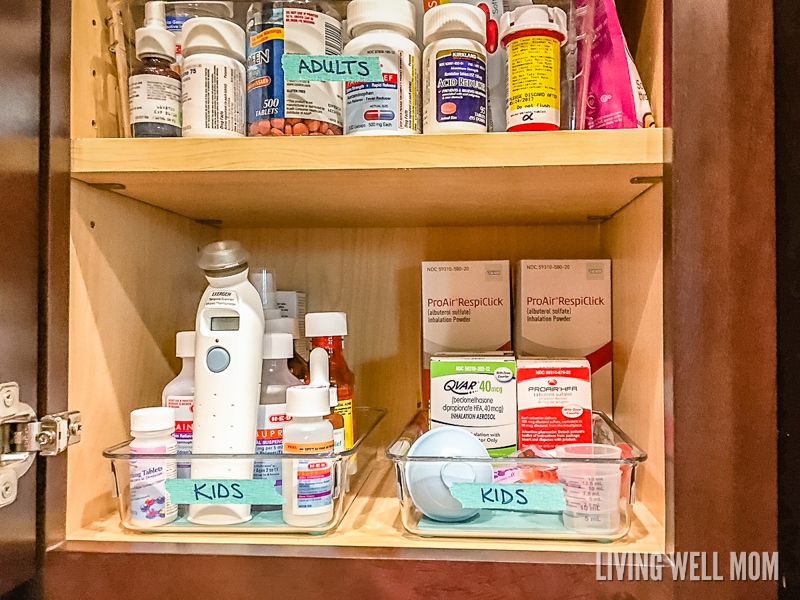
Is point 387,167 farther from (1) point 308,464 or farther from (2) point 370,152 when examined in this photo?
(1) point 308,464

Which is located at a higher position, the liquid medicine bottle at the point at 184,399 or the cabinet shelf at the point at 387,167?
the cabinet shelf at the point at 387,167

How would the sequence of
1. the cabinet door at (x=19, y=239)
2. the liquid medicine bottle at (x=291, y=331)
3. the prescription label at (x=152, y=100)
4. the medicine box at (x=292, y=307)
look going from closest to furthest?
the cabinet door at (x=19, y=239)
the prescription label at (x=152, y=100)
the liquid medicine bottle at (x=291, y=331)
the medicine box at (x=292, y=307)

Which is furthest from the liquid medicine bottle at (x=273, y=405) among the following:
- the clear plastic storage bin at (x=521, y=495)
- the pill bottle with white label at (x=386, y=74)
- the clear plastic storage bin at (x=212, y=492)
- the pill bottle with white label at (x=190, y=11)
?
the pill bottle with white label at (x=190, y=11)

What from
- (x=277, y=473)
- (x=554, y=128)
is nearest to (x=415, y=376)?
(x=277, y=473)

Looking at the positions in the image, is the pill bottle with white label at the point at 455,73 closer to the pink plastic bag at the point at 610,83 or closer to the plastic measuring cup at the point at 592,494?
the pink plastic bag at the point at 610,83

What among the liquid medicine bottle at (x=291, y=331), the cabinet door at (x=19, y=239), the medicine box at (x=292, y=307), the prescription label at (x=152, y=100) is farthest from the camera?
the medicine box at (x=292, y=307)

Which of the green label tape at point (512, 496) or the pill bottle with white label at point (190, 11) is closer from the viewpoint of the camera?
the green label tape at point (512, 496)

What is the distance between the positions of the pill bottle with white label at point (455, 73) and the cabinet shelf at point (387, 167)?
37 mm

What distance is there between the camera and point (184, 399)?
63cm

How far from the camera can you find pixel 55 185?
543 millimetres

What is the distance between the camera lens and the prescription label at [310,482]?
0.56 m

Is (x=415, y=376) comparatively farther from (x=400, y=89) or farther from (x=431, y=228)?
Answer: (x=400, y=89)

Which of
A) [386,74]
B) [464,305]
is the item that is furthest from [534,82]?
[464,305]

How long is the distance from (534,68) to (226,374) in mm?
397
